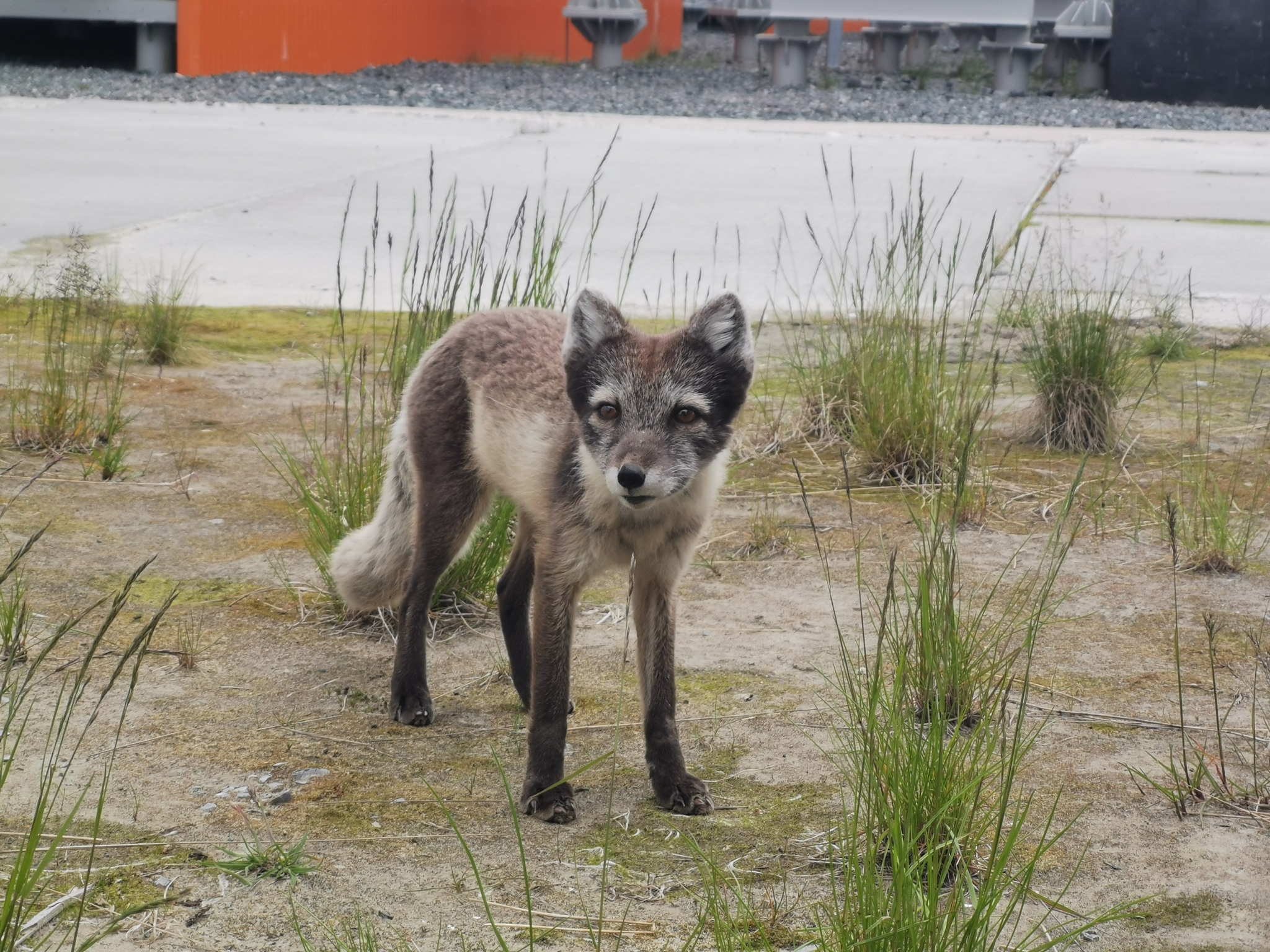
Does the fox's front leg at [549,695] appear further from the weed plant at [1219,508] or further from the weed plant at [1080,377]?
the weed plant at [1080,377]

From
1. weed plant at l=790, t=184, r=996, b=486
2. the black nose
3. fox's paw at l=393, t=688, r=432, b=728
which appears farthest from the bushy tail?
weed plant at l=790, t=184, r=996, b=486

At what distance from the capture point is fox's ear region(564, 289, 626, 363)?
11.4 feet

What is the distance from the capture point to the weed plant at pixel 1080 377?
6.20 meters

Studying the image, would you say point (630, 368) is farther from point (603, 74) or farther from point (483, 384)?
point (603, 74)

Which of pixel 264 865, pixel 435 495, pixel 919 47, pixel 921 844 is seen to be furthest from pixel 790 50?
pixel 264 865

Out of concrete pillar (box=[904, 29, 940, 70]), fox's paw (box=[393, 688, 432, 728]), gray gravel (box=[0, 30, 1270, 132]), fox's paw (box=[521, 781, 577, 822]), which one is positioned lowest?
fox's paw (box=[521, 781, 577, 822])

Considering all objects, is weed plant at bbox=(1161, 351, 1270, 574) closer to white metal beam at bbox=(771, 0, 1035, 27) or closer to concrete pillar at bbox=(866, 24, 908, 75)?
white metal beam at bbox=(771, 0, 1035, 27)

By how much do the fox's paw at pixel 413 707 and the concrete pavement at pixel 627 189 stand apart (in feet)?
10.1

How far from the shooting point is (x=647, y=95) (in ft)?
66.1

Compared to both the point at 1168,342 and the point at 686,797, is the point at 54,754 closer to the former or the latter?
the point at 686,797

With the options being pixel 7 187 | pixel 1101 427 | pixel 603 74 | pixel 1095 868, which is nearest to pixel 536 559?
pixel 1095 868

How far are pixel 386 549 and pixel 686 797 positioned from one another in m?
1.36

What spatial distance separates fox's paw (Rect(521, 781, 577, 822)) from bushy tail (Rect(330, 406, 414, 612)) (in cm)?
97

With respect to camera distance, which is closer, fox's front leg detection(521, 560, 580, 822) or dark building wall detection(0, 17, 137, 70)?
fox's front leg detection(521, 560, 580, 822)
